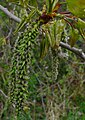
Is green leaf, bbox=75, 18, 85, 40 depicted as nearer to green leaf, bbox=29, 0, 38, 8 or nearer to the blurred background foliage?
green leaf, bbox=29, 0, 38, 8

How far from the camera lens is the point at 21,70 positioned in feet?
3.29

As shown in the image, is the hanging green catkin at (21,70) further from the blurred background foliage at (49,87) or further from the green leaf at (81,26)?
the blurred background foliage at (49,87)

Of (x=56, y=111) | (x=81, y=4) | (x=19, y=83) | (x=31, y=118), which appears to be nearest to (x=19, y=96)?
(x=19, y=83)

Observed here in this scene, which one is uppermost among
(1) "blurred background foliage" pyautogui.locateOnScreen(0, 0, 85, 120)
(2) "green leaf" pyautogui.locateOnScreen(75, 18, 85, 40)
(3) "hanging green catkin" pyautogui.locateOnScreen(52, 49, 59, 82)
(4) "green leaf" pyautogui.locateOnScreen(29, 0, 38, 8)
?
(4) "green leaf" pyautogui.locateOnScreen(29, 0, 38, 8)

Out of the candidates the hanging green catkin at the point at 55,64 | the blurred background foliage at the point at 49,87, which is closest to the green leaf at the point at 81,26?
the hanging green catkin at the point at 55,64

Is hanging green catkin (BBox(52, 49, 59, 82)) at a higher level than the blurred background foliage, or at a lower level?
higher

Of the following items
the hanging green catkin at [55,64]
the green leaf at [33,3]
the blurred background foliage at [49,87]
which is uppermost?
the green leaf at [33,3]

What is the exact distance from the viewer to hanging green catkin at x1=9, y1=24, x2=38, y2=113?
3.24ft

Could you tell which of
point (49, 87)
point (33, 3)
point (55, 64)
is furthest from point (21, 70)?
point (49, 87)

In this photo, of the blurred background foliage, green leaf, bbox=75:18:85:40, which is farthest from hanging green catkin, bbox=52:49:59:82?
the blurred background foliage

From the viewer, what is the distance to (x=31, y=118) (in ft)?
11.8

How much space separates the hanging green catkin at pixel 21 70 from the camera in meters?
0.99

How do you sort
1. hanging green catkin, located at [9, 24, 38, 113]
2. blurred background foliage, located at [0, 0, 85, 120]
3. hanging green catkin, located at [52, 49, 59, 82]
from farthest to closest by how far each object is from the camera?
blurred background foliage, located at [0, 0, 85, 120]
hanging green catkin, located at [52, 49, 59, 82]
hanging green catkin, located at [9, 24, 38, 113]

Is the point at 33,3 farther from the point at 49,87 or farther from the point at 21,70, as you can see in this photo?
the point at 49,87
